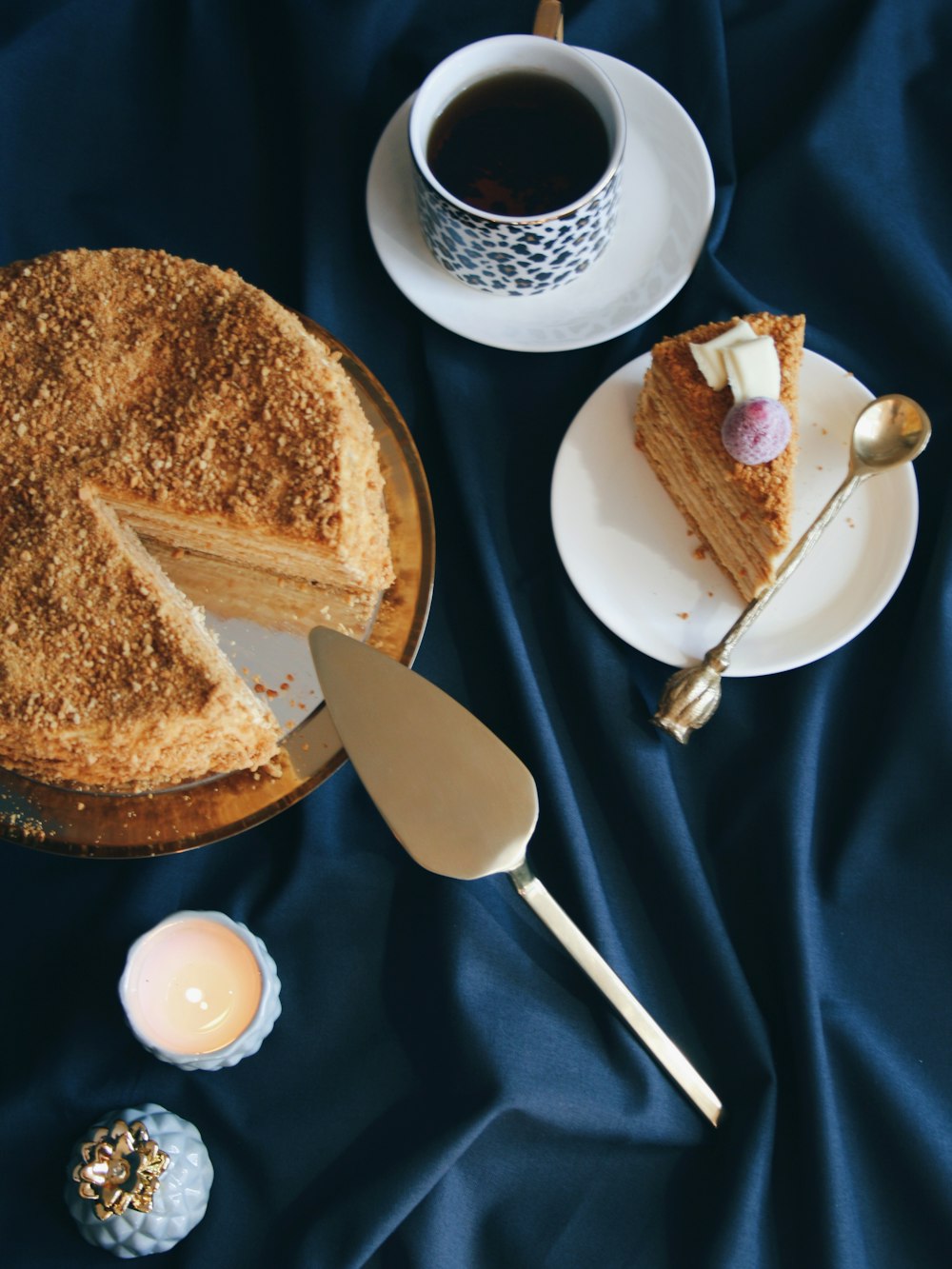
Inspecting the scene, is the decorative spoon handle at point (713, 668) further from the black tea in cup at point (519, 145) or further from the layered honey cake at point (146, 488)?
the black tea in cup at point (519, 145)

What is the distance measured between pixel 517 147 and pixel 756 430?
2.28 feet

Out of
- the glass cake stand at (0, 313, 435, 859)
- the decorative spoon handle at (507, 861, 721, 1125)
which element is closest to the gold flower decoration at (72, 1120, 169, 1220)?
the glass cake stand at (0, 313, 435, 859)

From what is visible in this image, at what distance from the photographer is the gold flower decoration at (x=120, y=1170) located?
1778mm

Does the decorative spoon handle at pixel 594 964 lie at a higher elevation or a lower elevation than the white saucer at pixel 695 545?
lower

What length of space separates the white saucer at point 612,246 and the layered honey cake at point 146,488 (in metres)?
0.32

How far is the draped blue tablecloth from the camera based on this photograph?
1.96 m

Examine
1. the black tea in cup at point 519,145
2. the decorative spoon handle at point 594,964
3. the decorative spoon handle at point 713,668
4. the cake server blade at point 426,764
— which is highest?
the black tea in cup at point 519,145

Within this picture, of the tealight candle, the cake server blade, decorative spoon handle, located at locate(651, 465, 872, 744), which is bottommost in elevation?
the tealight candle

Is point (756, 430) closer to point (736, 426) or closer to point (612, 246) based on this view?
point (736, 426)

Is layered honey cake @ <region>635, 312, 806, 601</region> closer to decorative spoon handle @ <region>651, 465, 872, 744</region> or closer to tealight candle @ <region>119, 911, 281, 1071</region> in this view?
decorative spoon handle @ <region>651, 465, 872, 744</region>

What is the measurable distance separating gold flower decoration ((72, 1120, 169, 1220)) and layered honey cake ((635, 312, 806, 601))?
1428mm

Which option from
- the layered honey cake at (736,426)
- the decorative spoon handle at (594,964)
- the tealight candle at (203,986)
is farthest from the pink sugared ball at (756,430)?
the tealight candle at (203,986)

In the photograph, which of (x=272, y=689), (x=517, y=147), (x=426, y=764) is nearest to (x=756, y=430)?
(x=517, y=147)

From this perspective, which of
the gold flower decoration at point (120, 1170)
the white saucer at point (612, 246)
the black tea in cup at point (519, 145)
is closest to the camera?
the gold flower decoration at point (120, 1170)
